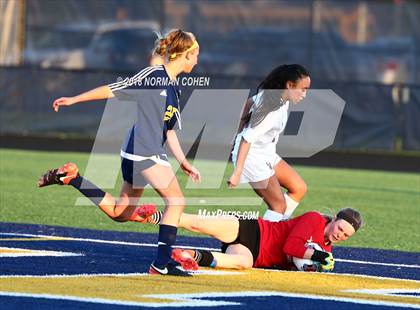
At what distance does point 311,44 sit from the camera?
30.6 meters

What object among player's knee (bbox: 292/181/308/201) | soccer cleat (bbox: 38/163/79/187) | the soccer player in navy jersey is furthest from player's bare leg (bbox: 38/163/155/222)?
player's knee (bbox: 292/181/308/201)

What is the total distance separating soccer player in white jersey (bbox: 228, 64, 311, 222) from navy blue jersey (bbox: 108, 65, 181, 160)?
4.23 feet

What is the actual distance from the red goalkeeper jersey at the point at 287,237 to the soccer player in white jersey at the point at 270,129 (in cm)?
91

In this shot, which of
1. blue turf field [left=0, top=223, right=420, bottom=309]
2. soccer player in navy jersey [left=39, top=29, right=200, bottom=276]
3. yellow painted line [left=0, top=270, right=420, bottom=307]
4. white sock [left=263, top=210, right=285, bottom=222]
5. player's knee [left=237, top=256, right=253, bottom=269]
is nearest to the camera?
blue turf field [left=0, top=223, right=420, bottom=309]

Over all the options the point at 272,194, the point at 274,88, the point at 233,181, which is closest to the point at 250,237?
the point at 233,181

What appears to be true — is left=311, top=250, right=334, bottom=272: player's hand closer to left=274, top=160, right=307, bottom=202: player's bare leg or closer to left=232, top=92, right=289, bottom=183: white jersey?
left=232, top=92, right=289, bottom=183: white jersey

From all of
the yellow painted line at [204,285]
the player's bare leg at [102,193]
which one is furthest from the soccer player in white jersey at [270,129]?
the yellow painted line at [204,285]

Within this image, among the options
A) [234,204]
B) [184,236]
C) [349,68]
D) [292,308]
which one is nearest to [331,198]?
[234,204]

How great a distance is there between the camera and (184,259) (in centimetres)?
899

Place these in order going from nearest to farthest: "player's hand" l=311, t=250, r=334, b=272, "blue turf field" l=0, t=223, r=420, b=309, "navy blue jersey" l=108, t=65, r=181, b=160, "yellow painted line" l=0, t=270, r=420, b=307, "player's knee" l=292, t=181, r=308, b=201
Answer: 1. "blue turf field" l=0, t=223, r=420, b=309
2. "yellow painted line" l=0, t=270, r=420, b=307
3. "navy blue jersey" l=108, t=65, r=181, b=160
4. "player's hand" l=311, t=250, r=334, b=272
5. "player's knee" l=292, t=181, r=308, b=201

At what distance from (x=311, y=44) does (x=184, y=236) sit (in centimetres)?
1845

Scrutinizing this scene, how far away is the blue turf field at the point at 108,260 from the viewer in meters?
7.63

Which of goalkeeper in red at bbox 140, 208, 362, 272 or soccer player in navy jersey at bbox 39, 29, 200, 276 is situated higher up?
soccer player in navy jersey at bbox 39, 29, 200, 276

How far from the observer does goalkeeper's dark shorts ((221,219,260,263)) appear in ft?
31.7
